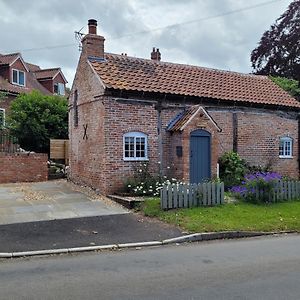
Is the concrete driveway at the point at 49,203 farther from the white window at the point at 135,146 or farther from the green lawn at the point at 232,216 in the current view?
the white window at the point at 135,146

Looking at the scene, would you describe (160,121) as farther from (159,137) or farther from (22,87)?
(22,87)

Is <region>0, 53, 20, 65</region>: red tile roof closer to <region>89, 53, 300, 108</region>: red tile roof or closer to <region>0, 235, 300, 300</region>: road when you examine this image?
<region>89, 53, 300, 108</region>: red tile roof

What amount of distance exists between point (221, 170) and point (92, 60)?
23.6 feet

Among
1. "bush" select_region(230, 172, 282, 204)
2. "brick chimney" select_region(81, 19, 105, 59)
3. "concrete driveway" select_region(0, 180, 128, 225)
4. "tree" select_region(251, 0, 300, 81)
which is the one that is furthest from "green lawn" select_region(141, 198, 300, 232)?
"tree" select_region(251, 0, 300, 81)

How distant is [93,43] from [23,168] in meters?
7.11

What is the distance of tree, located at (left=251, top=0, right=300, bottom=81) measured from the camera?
30913 millimetres

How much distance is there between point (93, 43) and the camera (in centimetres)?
1761

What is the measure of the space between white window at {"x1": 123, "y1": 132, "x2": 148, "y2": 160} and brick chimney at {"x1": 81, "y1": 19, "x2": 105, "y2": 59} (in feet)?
12.6

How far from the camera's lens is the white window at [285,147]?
20891 millimetres

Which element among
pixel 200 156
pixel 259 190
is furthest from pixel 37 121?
pixel 259 190

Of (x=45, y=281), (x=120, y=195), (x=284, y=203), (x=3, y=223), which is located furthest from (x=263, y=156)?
(x=45, y=281)

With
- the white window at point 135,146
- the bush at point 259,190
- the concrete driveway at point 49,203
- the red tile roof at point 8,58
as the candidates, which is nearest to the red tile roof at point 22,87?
the red tile roof at point 8,58

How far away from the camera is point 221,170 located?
18.3 metres

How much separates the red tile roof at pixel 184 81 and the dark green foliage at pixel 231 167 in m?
2.62
